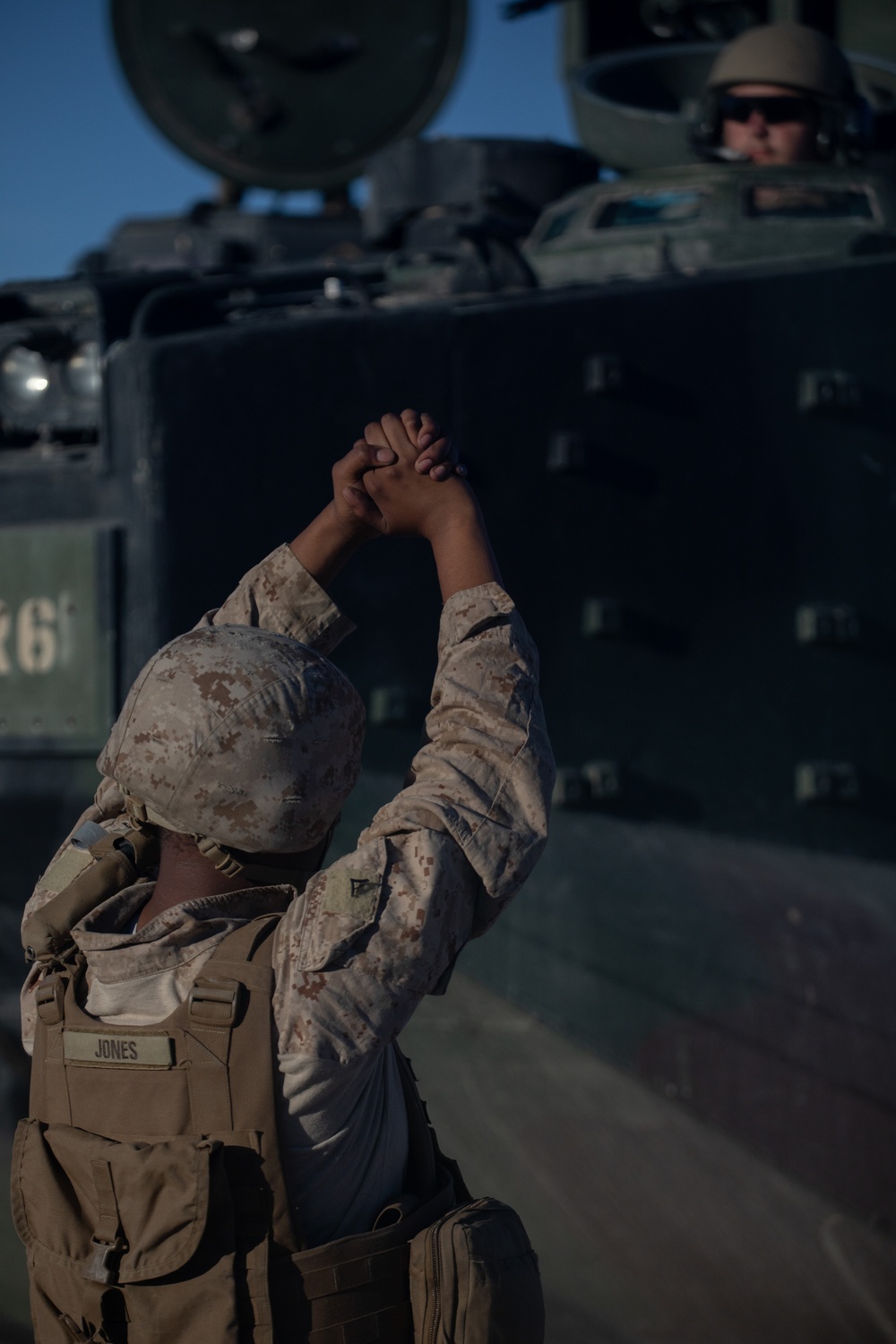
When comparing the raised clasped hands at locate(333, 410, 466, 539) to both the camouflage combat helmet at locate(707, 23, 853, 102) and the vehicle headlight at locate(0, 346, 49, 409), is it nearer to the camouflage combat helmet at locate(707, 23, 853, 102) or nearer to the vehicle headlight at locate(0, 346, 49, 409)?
the vehicle headlight at locate(0, 346, 49, 409)

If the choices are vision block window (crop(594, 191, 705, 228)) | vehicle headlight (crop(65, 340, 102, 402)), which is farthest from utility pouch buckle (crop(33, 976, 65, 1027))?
vision block window (crop(594, 191, 705, 228))

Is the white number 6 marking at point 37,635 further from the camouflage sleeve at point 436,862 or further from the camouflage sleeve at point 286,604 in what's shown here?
the camouflage sleeve at point 436,862

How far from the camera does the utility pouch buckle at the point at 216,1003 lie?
183cm

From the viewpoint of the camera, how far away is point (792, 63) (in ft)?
16.9

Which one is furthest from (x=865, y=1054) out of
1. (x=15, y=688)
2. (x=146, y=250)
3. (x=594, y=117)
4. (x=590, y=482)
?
(x=146, y=250)

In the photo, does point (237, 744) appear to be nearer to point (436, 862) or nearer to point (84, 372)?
point (436, 862)

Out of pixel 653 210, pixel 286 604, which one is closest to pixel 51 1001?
pixel 286 604

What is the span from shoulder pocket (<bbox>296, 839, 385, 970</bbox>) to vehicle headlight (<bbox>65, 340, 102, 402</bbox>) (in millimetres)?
2342

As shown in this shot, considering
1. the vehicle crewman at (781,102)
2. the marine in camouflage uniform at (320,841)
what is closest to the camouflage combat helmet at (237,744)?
→ the marine in camouflage uniform at (320,841)

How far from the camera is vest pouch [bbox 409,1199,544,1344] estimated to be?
76.6 inches

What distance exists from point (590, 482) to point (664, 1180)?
1.58m

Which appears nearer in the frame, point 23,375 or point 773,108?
point 23,375

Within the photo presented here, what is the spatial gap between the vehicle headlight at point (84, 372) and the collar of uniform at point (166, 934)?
7.09 ft

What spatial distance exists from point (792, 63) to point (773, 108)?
145 mm
